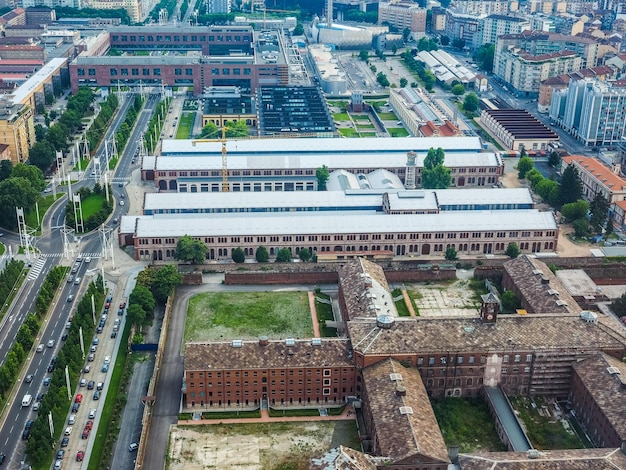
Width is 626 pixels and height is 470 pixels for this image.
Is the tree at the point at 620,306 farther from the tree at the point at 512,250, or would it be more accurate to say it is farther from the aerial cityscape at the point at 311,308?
the tree at the point at 512,250

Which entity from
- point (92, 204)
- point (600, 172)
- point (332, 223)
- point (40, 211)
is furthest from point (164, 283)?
point (600, 172)

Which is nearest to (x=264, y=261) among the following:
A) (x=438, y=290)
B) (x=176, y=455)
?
(x=438, y=290)

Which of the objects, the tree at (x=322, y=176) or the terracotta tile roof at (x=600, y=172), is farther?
the tree at (x=322, y=176)

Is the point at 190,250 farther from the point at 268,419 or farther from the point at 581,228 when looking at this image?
the point at 581,228

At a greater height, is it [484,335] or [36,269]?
[484,335]

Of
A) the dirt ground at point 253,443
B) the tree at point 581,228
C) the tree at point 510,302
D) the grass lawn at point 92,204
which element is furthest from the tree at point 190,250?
the tree at point 581,228

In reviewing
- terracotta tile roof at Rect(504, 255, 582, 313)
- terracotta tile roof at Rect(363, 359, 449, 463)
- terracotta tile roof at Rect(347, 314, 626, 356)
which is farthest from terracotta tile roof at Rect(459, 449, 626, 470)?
terracotta tile roof at Rect(504, 255, 582, 313)

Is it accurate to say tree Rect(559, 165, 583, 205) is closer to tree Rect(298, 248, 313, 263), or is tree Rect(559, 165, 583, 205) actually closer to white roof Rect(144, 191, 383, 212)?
white roof Rect(144, 191, 383, 212)
